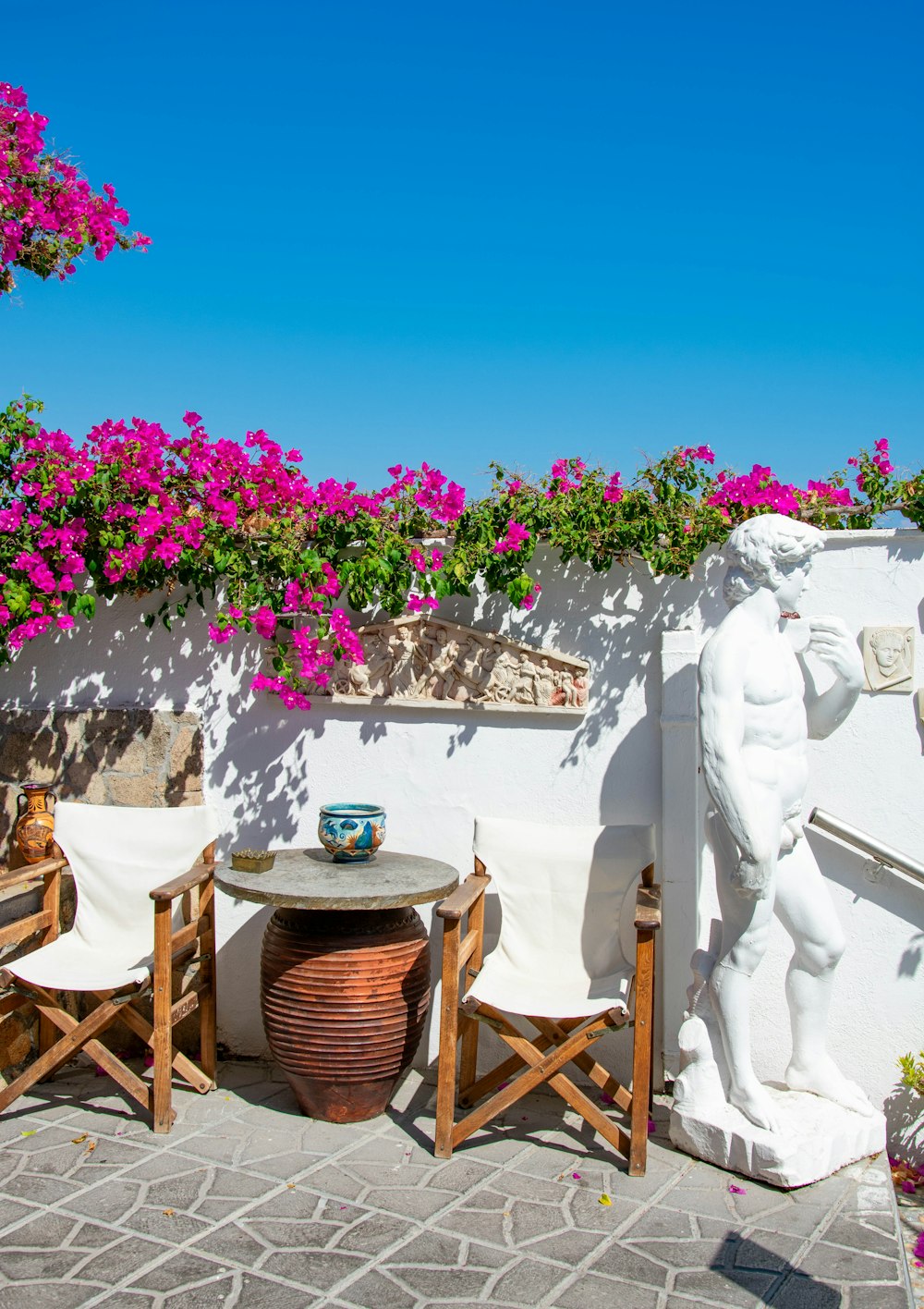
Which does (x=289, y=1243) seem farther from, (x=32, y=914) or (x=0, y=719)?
(x=0, y=719)

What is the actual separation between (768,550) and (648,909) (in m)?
1.18

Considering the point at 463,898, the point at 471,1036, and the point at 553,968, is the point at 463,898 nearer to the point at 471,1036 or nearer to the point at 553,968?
the point at 553,968

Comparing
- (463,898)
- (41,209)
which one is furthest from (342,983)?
(41,209)

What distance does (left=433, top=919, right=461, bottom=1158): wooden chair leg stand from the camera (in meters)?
3.06

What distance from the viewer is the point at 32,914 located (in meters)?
3.74

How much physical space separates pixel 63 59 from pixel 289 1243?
405 centimetres

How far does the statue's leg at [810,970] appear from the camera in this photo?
10.2 ft

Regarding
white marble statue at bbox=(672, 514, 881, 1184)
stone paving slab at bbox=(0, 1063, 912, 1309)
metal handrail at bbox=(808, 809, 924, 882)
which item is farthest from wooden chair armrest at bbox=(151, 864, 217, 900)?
metal handrail at bbox=(808, 809, 924, 882)

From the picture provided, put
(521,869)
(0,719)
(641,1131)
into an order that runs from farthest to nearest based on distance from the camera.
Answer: (0,719) → (521,869) → (641,1131)

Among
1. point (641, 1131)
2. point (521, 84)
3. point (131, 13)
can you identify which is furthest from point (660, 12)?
point (641, 1131)

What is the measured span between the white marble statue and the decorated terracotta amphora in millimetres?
2465

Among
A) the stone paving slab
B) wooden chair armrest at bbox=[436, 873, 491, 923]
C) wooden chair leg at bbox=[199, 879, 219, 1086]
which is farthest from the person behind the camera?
wooden chair leg at bbox=[199, 879, 219, 1086]

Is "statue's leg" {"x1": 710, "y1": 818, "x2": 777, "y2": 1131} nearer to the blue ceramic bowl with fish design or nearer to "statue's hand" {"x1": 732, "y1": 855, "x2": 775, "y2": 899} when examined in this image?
"statue's hand" {"x1": 732, "y1": 855, "x2": 775, "y2": 899}

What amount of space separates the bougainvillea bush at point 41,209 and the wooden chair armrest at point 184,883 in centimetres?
223
